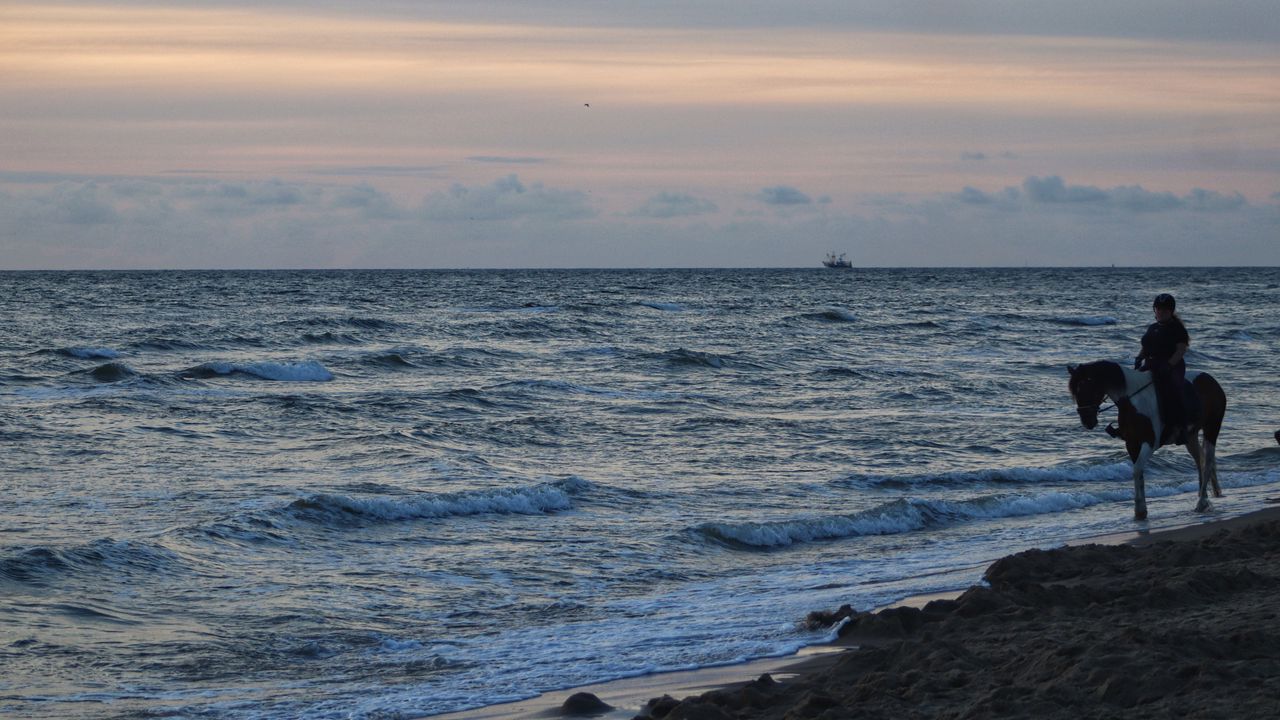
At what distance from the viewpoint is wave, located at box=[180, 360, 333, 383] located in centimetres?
2859

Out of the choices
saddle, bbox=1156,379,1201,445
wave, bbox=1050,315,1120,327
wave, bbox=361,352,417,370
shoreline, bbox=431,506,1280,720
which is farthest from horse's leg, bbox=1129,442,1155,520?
wave, bbox=1050,315,1120,327

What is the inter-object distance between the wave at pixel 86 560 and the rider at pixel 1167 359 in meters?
9.03

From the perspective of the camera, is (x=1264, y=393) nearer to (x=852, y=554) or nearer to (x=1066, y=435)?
(x=1066, y=435)

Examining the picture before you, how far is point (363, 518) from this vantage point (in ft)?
42.6

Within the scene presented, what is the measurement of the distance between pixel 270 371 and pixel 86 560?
19.6 metres

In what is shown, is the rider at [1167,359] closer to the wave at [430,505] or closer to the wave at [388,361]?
the wave at [430,505]

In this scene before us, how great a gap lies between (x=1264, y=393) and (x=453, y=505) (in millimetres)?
20169

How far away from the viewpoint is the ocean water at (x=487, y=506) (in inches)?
317

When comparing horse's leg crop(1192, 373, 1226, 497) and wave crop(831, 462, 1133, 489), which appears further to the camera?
wave crop(831, 462, 1133, 489)

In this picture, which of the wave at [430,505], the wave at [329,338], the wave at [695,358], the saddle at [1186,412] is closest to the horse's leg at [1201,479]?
the saddle at [1186,412]

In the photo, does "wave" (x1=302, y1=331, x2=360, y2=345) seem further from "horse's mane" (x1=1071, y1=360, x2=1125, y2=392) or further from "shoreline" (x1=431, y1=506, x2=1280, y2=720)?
"shoreline" (x1=431, y1=506, x2=1280, y2=720)

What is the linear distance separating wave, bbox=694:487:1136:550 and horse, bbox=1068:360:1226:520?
1.99 metres

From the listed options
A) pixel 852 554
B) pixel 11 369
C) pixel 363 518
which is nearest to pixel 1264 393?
pixel 852 554

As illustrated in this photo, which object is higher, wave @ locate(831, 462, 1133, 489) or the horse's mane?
the horse's mane
